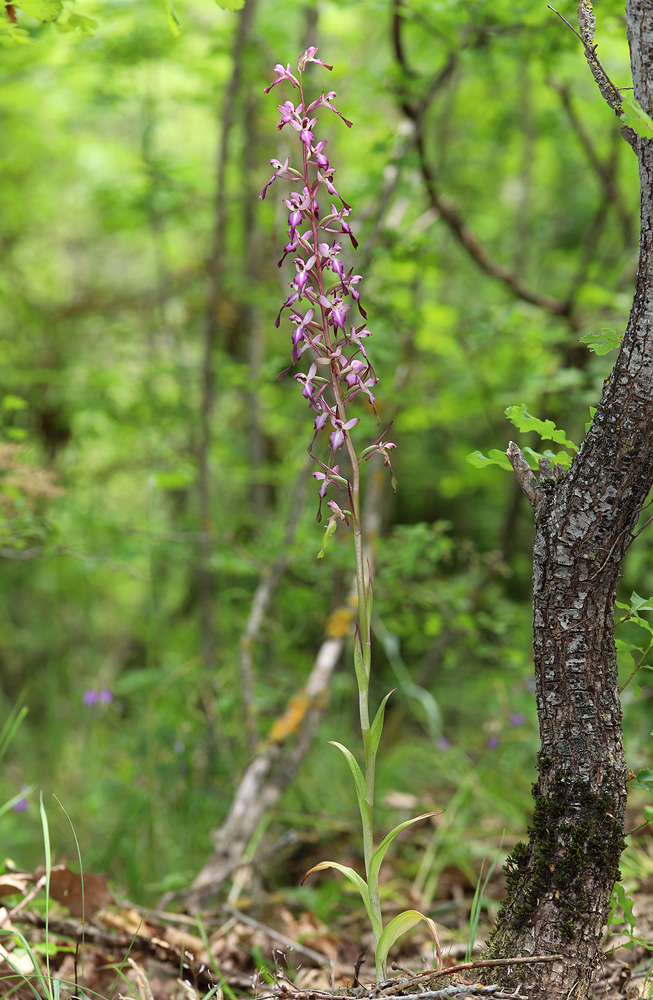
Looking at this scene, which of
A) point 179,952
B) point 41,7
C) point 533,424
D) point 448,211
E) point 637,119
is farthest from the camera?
point 448,211

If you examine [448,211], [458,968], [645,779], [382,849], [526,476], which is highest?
[448,211]

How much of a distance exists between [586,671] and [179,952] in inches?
A: 51.1

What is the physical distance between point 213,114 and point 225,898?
4559mm

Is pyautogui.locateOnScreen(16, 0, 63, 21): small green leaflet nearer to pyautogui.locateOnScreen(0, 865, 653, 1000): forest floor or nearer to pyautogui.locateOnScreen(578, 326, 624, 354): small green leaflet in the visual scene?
pyautogui.locateOnScreen(578, 326, 624, 354): small green leaflet

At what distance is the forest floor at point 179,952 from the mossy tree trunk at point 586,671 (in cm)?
18

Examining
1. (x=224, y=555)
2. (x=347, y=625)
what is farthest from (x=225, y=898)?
(x=224, y=555)

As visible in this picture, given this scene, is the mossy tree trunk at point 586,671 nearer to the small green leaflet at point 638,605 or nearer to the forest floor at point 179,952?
the small green leaflet at point 638,605

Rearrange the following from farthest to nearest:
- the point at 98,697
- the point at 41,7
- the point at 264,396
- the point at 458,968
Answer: the point at 264,396 < the point at 98,697 < the point at 41,7 < the point at 458,968

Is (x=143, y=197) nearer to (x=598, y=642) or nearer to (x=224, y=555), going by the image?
(x=224, y=555)

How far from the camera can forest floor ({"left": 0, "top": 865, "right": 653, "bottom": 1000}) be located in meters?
1.53

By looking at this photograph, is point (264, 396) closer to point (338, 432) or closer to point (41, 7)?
point (41, 7)

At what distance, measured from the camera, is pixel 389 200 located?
304 cm

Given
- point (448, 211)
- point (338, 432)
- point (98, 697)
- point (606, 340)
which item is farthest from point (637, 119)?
point (98, 697)

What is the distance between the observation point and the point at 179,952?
183 centimetres
